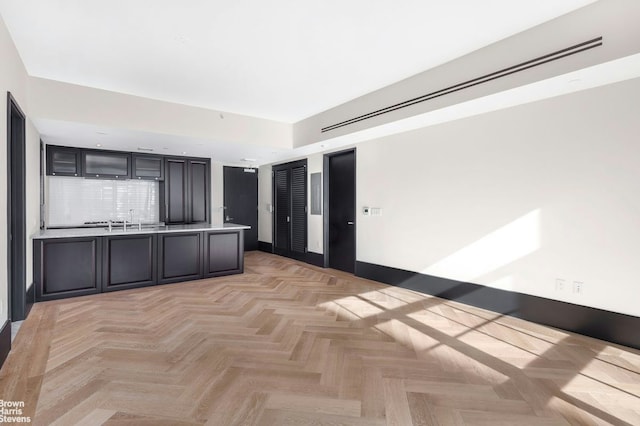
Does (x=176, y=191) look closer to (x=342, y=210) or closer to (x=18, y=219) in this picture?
(x=18, y=219)

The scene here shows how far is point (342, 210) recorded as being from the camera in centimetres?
602

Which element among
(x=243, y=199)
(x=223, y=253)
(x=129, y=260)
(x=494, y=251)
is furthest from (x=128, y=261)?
(x=494, y=251)

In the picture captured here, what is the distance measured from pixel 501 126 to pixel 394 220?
6.43 ft

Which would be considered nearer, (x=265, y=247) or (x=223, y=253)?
(x=223, y=253)

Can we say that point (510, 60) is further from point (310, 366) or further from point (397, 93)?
point (310, 366)

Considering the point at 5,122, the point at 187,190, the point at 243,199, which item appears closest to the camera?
the point at 5,122

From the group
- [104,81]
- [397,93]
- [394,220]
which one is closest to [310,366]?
[394,220]

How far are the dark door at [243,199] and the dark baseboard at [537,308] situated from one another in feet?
15.4

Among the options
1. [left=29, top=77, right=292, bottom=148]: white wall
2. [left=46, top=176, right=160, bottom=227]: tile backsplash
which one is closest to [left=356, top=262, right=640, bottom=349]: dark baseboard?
[left=29, top=77, right=292, bottom=148]: white wall

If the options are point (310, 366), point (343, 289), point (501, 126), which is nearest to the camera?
point (310, 366)

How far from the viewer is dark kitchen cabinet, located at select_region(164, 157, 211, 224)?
6.46 meters

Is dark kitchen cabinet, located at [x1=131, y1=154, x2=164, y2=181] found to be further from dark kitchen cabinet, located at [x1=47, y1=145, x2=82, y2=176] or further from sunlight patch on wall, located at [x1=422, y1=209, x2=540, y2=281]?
sunlight patch on wall, located at [x1=422, y1=209, x2=540, y2=281]

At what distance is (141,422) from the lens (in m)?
1.81

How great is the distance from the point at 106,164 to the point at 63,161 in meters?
0.61
